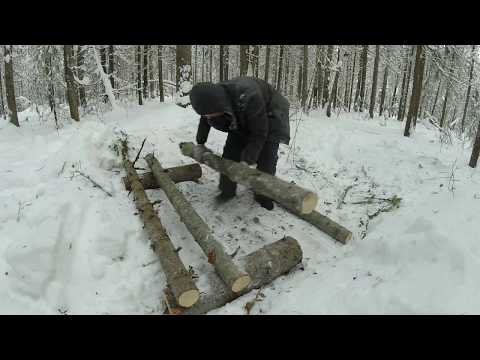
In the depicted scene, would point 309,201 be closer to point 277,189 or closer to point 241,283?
point 277,189

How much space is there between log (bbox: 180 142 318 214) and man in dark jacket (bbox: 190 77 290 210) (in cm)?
20

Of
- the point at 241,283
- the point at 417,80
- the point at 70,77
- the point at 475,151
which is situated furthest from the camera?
the point at 70,77

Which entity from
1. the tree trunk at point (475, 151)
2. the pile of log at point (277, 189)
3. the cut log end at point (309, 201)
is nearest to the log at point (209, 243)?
the pile of log at point (277, 189)

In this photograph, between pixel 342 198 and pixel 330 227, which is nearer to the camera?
pixel 330 227

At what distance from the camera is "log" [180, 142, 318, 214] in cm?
333

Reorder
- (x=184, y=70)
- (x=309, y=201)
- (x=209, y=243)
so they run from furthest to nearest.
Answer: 1. (x=184, y=70)
2. (x=209, y=243)
3. (x=309, y=201)

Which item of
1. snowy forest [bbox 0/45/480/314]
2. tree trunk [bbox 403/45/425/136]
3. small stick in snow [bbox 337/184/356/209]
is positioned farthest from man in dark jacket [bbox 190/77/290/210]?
tree trunk [bbox 403/45/425/136]

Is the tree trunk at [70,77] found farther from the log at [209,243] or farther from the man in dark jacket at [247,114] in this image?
the man in dark jacket at [247,114]

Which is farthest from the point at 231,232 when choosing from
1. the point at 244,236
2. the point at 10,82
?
the point at 10,82

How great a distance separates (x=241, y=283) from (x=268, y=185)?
1164mm

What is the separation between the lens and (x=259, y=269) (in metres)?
3.40

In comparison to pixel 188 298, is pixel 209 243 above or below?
above
